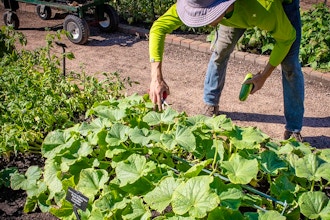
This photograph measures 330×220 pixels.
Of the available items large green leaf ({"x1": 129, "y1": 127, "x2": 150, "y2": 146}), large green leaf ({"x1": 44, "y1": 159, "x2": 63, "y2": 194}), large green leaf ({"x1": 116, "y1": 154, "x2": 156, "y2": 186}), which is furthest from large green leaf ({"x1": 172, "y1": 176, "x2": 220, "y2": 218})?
large green leaf ({"x1": 44, "y1": 159, "x2": 63, "y2": 194})

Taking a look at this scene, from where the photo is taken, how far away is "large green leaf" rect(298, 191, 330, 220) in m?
1.70

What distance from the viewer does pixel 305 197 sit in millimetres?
1754

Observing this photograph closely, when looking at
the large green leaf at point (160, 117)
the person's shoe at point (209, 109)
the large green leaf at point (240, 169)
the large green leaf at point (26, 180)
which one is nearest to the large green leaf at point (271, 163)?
the large green leaf at point (240, 169)

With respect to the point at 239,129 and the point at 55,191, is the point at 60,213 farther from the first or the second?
the point at 239,129

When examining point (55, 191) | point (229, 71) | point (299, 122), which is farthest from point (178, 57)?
point (55, 191)

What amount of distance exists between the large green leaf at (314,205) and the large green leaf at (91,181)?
87 cm

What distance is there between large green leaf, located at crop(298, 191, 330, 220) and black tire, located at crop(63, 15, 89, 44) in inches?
143

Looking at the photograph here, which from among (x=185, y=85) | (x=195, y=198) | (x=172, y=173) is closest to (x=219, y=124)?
(x=172, y=173)

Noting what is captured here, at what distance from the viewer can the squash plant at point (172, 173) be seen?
1.72m

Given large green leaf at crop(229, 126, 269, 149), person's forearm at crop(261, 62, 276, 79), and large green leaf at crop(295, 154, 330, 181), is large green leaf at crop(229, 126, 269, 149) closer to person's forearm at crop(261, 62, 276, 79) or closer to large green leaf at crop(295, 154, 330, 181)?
large green leaf at crop(295, 154, 330, 181)

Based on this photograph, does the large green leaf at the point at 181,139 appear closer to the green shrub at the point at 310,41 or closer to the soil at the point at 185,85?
the soil at the point at 185,85

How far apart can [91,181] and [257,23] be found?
1230 mm

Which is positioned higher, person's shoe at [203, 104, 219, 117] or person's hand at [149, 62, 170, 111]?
person's hand at [149, 62, 170, 111]

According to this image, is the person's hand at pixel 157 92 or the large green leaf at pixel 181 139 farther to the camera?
the person's hand at pixel 157 92
